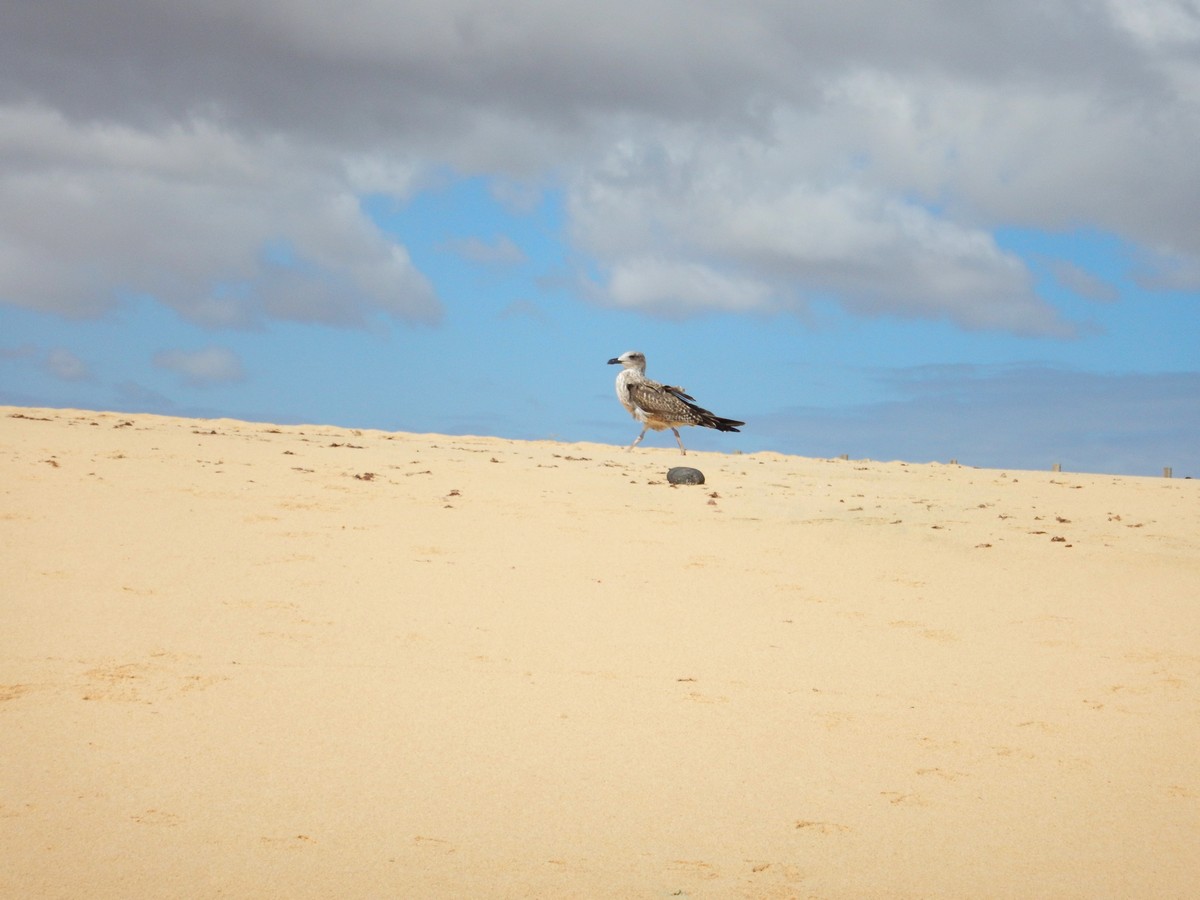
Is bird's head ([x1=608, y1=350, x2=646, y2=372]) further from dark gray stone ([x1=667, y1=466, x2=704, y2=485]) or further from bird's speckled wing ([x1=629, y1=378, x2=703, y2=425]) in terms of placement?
dark gray stone ([x1=667, y1=466, x2=704, y2=485])

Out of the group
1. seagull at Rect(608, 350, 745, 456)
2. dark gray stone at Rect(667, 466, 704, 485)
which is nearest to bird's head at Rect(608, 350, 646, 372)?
seagull at Rect(608, 350, 745, 456)

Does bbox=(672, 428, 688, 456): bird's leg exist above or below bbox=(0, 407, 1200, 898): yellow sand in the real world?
above

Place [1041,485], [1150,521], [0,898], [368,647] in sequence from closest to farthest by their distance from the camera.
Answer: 1. [0,898]
2. [368,647]
3. [1150,521]
4. [1041,485]

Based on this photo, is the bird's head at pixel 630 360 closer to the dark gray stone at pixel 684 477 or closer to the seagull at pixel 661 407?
the seagull at pixel 661 407

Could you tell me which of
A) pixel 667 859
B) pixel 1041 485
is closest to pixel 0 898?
pixel 667 859

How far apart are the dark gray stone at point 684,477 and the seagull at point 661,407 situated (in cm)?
429

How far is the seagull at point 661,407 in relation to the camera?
51.3ft

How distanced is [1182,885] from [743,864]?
1537mm

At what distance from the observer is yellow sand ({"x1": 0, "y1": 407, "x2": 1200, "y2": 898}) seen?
3537 mm

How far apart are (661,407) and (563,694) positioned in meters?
10.8

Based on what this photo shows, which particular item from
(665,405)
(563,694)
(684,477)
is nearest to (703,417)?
(665,405)

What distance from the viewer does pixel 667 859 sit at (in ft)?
11.6

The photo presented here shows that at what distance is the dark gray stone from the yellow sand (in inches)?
48.4

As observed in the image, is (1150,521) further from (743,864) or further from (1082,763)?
(743,864)
